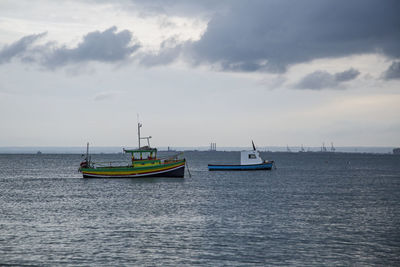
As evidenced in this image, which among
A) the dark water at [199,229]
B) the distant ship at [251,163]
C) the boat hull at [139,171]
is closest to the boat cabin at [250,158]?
the distant ship at [251,163]

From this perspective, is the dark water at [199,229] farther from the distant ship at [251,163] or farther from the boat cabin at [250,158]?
the boat cabin at [250,158]

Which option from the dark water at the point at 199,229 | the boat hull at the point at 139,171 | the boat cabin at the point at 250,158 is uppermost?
the boat cabin at the point at 250,158

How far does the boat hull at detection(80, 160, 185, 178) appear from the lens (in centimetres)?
7200

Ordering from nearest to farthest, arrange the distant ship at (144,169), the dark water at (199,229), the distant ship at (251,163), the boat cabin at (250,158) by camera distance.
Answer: the dark water at (199,229)
the distant ship at (144,169)
the distant ship at (251,163)
the boat cabin at (250,158)

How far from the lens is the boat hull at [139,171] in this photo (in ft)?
236

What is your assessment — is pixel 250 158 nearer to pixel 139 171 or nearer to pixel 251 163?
pixel 251 163

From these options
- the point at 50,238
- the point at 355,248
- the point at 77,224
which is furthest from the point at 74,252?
the point at 355,248

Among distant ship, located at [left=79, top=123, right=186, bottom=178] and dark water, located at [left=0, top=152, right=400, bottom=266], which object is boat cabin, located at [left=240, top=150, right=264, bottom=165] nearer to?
distant ship, located at [left=79, top=123, right=186, bottom=178]

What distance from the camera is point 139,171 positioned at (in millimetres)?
72188

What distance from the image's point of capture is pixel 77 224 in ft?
111

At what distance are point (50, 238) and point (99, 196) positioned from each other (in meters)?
24.1

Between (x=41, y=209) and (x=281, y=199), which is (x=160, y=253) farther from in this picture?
(x=281, y=199)

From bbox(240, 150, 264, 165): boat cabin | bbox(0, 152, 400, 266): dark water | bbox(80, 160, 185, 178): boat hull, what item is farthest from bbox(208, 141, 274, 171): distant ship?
bbox(0, 152, 400, 266): dark water

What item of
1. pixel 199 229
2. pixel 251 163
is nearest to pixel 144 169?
pixel 251 163
